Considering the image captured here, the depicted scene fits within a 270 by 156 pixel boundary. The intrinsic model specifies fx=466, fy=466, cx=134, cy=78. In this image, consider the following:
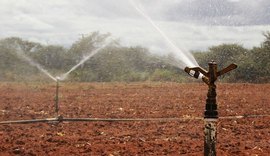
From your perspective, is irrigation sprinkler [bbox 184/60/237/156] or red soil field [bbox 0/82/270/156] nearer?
irrigation sprinkler [bbox 184/60/237/156]

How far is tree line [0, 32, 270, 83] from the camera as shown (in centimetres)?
3912

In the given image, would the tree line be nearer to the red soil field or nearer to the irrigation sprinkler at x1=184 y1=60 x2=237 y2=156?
the red soil field

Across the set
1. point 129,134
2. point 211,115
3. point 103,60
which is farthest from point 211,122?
point 103,60

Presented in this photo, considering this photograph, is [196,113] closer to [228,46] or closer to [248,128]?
[248,128]

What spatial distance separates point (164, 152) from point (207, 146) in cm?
298

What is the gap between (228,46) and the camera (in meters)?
41.1

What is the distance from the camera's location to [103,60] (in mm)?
44562

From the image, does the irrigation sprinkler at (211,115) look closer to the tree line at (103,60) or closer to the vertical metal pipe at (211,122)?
the vertical metal pipe at (211,122)

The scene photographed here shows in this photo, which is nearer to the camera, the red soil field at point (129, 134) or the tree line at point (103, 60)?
the red soil field at point (129, 134)

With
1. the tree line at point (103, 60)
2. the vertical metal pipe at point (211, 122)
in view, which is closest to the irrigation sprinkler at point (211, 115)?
the vertical metal pipe at point (211, 122)

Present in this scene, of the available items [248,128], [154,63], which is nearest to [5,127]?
[248,128]

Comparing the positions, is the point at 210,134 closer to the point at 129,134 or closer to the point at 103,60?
the point at 129,134

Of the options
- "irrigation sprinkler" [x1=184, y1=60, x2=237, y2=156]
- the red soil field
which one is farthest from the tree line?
"irrigation sprinkler" [x1=184, y1=60, x2=237, y2=156]

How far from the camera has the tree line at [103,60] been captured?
39.1 metres
